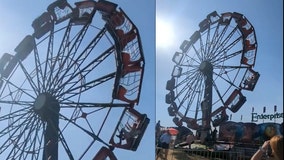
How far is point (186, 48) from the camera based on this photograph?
970 cm

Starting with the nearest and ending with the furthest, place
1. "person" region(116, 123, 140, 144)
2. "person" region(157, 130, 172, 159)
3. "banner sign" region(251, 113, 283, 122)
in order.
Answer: "banner sign" region(251, 113, 283, 122) < "person" region(116, 123, 140, 144) < "person" region(157, 130, 172, 159)

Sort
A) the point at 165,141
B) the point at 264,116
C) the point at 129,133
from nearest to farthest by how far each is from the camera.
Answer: the point at 264,116 < the point at 129,133 < the point at 165,141

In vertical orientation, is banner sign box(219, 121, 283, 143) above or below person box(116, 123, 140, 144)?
above

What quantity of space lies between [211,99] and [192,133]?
890 millimetres

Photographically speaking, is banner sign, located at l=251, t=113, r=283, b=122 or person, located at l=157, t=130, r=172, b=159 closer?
banner sign, located at l=251, t=113, r=283, b=122

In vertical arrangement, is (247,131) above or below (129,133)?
above

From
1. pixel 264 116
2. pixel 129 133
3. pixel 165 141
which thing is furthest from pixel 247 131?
pixel 165 141

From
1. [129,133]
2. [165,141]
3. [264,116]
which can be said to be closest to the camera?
[264,116]

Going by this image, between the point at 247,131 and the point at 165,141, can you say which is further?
the point at 165,141

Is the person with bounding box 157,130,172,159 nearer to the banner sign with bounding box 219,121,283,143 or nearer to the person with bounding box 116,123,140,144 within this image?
the banner sign with bounding box 219,121,283,143

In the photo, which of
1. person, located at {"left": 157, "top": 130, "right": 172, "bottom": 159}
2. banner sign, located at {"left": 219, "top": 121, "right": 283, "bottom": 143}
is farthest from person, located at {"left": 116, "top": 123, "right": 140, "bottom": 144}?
person, located at {"left": 157, "top": 130, "right": 172, "bottom": 159}

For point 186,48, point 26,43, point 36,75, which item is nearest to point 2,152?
point 36,75

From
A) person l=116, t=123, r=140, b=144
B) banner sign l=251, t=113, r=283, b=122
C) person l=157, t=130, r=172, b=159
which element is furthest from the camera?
person l=157, t=130, r=172, b=159

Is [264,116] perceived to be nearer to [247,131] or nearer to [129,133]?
[247,131]
